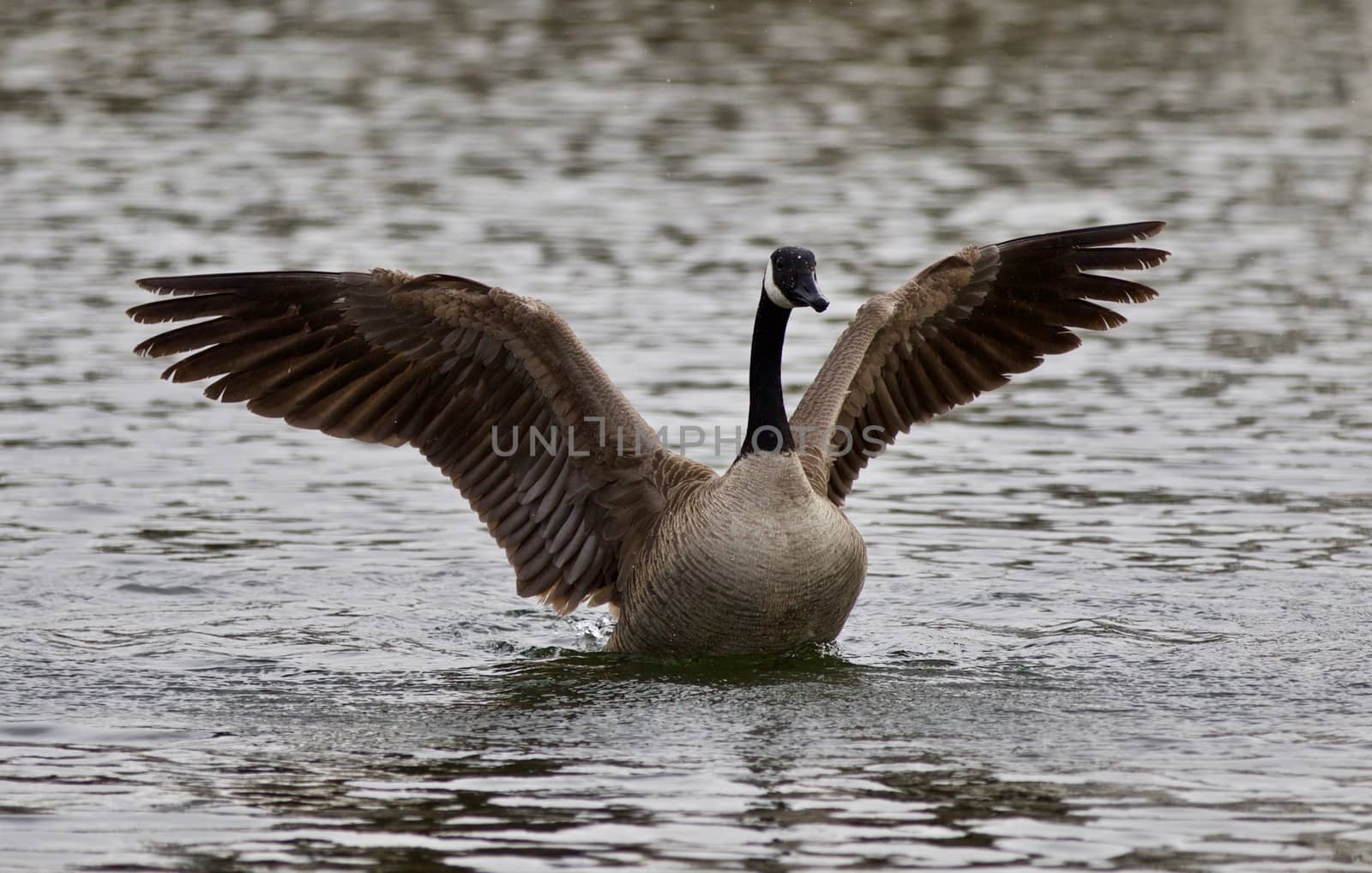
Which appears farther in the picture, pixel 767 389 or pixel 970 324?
pixel 970 324

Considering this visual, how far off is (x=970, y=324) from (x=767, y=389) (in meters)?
1.97

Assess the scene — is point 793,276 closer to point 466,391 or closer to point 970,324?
point 466,391

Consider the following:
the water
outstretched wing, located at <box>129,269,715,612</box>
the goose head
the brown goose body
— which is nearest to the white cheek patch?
the goose head

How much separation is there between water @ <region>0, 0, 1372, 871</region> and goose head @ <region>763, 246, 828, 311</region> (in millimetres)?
→ 1791

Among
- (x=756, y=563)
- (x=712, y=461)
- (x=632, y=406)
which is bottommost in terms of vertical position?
(x=756, y=563)

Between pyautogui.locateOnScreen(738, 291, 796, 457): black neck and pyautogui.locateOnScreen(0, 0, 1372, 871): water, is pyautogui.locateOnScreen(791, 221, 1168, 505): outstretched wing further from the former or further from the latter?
pyautogui.locateOnScreen(0, 0, 1372, 871): water

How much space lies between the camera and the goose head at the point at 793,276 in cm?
932

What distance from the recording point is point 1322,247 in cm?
1970

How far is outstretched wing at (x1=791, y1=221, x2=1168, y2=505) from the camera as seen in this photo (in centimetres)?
1077

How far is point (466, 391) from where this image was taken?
10.2 metres

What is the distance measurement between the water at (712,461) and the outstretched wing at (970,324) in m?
1.01

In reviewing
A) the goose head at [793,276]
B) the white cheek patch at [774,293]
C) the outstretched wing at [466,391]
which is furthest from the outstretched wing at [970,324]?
the outstretched wing at [466,391]

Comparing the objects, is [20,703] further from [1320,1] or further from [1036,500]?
[1320,1]

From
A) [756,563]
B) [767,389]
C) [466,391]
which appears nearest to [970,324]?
[767,389]
